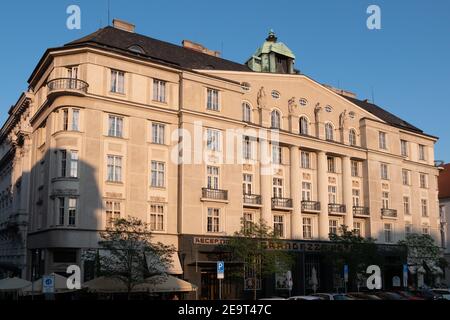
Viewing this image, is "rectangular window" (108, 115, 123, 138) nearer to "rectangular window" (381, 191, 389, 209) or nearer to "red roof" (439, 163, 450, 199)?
"rectangular window" (381, 191, 389, 209)

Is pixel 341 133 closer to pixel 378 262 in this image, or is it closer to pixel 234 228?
pixel 378 262

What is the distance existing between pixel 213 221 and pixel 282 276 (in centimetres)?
795

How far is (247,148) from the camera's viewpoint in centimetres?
4722

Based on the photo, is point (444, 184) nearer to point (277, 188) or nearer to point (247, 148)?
point (277, 188)

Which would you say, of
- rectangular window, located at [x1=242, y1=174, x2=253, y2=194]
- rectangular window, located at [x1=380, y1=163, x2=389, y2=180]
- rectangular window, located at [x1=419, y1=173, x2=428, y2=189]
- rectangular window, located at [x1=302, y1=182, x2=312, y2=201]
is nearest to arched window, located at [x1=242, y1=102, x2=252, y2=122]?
rectangular window, located at [x1=242, y1=174, x2=253, y2=194]

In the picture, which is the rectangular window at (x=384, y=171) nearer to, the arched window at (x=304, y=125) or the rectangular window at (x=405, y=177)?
the rectangular window at (x=405, y=177)

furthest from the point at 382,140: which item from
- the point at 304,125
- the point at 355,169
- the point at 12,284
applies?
the point at 12,284

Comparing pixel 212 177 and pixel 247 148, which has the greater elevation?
pixel 247 148

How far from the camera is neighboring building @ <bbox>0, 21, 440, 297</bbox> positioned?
126ft

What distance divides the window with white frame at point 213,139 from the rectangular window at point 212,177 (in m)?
1.62

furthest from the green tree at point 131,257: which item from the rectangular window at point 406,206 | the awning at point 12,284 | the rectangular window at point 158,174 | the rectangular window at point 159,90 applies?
the rectangular window at point 406,206

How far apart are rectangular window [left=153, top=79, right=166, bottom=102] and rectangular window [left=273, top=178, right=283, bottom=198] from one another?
512 inches

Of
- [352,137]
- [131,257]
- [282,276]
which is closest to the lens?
[131,257]
